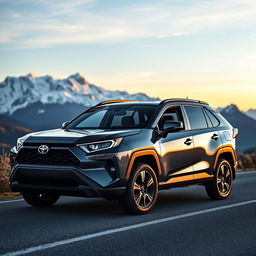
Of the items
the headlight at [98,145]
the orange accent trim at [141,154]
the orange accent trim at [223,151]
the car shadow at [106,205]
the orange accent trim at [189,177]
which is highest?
the headlight at [98,145]

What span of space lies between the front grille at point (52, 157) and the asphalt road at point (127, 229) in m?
0.81

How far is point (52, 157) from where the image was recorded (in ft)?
24.1

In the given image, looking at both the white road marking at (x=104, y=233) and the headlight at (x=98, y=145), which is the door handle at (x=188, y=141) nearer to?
the white road marking at (x=104, y=233)

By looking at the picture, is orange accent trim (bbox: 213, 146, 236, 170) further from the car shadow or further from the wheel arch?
the car shadow

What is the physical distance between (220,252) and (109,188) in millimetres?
2174

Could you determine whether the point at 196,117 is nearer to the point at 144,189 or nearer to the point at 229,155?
the point at 229,155

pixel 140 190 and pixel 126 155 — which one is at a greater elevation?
pixel 126 155

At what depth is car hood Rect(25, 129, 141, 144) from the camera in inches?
289

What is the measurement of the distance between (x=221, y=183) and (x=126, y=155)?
3138 millimetres

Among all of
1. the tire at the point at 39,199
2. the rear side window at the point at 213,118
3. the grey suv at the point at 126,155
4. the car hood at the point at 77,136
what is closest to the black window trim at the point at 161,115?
the grey suv at the point at 126,155

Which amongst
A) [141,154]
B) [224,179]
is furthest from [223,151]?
[141,154]

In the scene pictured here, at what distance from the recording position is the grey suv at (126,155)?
727 cm

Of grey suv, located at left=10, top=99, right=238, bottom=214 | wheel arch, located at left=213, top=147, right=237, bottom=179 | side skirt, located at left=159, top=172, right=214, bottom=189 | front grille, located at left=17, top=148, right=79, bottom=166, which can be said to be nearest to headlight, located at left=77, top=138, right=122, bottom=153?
grey suv, located at left=10, top=99, right=238, bottom=214

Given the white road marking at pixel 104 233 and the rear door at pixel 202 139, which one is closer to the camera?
the white road marking at pixel 104 233
